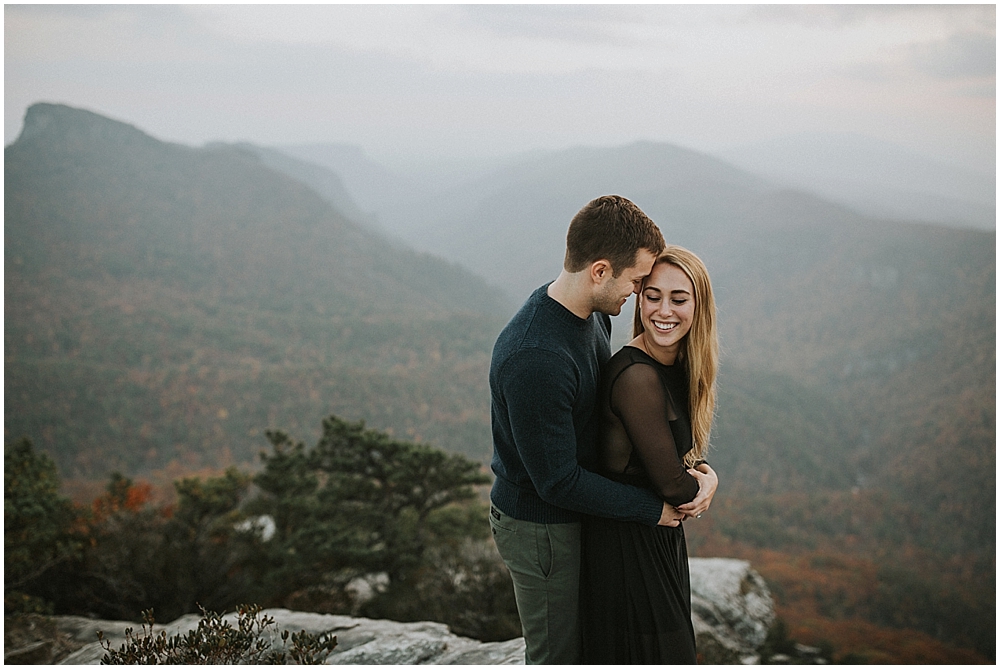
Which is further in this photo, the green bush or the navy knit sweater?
the green bush

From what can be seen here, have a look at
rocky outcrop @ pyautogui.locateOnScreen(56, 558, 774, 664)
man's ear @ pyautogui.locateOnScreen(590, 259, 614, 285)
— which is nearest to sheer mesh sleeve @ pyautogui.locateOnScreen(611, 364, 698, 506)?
man's ear @ pyautogui.locateOnScreen(590, 259, 614, 285)

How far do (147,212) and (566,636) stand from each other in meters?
49.3

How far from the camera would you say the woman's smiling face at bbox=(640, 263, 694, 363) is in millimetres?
2021

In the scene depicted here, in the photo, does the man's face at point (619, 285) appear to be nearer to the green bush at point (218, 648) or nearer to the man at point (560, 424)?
the man at point (560, 424)

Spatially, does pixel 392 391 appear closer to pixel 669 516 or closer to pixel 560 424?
pixel 669 516

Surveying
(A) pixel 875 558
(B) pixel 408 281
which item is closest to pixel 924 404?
(A) pixel 875 558

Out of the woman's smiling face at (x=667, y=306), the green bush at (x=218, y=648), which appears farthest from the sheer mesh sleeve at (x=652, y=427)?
the green bush at (x=218, y=648)

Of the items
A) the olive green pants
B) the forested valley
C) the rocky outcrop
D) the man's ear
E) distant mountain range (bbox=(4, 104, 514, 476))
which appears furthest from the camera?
distant mountain range (bbox=(4, 104, 514, 476))

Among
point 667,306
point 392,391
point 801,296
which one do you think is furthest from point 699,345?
point 801,296

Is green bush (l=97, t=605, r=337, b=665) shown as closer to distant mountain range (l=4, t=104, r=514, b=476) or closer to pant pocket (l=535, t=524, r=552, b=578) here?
pant pocket (l=535, t=524, r=552, b=578)

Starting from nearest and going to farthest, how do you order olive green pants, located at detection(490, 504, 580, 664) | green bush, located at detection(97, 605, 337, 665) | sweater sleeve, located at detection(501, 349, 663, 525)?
1. sweater sleeve, located at detection(501, 349, 663, 525)
2. olive green pants, located at detection(490, 504, 580, 664)
3. green bush, located at detection(97, 605, 337, 665)

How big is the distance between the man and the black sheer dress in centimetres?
5

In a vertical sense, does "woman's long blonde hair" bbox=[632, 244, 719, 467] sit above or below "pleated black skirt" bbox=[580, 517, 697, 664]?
above

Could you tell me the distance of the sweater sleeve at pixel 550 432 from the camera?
183 cm
